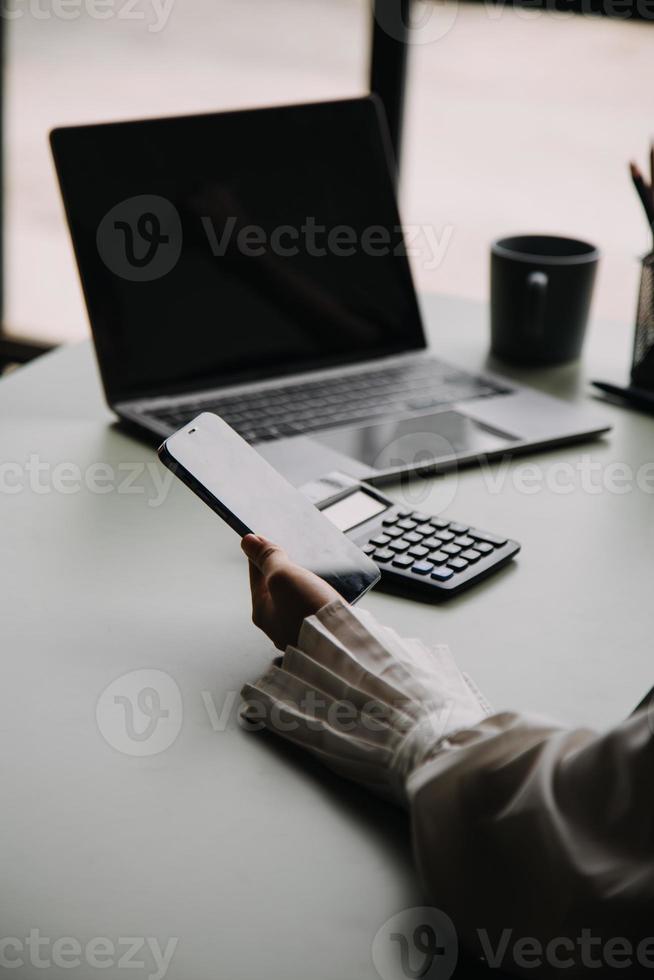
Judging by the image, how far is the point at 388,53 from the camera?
1946 millimetres

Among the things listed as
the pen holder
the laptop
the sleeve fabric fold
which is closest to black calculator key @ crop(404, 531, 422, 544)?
the laptop

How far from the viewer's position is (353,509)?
964 mm

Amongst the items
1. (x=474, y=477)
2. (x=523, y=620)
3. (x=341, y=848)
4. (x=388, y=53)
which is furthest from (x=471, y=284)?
(x=341, y=848)

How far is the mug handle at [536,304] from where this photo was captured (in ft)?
4.34

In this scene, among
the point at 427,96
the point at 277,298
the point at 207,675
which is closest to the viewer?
Result: the point at 207,675

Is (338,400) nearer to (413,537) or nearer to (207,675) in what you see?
(413,537)

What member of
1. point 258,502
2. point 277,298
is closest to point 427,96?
→ point 277,298

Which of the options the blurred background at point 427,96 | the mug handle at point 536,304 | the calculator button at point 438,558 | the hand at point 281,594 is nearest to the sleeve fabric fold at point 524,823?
the hand at point 281,594

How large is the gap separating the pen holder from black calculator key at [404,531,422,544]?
0.48m

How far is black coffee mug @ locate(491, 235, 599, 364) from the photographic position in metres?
1.33

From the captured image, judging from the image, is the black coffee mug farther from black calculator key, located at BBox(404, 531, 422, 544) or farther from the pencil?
black calculator key, located at BBox(404, 531, 422, 544)

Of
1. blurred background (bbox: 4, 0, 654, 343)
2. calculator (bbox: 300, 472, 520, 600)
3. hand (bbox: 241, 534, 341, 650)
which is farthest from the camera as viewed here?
blurred background (bbox: 4, 0, 654, 343)

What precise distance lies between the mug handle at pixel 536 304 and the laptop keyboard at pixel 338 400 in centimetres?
11

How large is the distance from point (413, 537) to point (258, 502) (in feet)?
0.48
